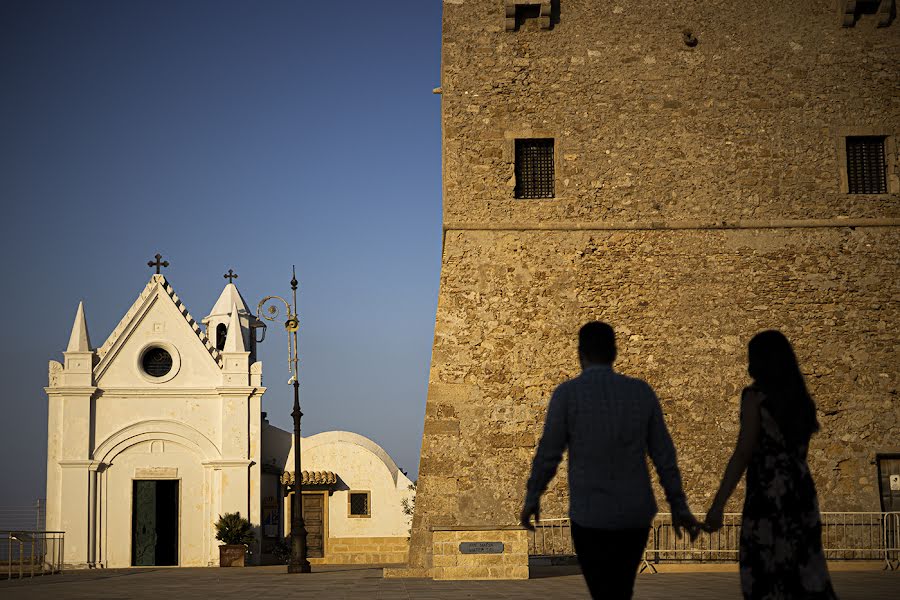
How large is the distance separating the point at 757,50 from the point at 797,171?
2.33 m

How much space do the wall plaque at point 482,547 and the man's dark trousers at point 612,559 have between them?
390 inches

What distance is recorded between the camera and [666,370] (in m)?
17.5

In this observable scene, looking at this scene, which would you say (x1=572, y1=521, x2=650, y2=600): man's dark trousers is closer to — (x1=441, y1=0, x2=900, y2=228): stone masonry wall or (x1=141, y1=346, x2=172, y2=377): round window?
(x1=441, y1=0, x2=900, y2=228): stone masonry wall

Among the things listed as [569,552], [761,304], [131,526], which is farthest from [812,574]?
[131,526]

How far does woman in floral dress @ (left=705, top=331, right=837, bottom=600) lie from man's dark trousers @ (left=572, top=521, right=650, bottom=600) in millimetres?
614

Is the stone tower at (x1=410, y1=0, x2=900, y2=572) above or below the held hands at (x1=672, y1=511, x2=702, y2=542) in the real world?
above

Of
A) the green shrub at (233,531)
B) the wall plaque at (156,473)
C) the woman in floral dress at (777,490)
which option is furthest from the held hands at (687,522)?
the wall plaque at (156,473)

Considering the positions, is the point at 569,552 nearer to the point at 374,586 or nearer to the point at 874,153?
the point at 374,586

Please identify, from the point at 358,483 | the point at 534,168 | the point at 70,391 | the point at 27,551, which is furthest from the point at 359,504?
the point at 534,168

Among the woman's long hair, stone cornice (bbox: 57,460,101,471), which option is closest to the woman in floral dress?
the woman's long hair

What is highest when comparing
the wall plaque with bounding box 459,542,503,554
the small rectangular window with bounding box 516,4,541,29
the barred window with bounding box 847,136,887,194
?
the small rectangular window with bounding box 516,4,541,29

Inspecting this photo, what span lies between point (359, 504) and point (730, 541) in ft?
55.9

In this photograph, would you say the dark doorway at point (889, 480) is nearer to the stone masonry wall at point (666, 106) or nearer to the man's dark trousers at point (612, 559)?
the stone masonry wall at point (666, 106)

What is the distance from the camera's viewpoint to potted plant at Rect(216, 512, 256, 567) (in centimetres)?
2852
